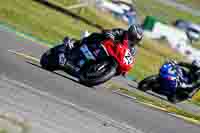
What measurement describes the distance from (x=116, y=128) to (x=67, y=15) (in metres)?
18.3

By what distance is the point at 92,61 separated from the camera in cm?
1280

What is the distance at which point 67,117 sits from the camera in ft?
28.9

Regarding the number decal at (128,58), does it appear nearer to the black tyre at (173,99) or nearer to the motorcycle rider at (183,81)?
the black tyre at (173,99)

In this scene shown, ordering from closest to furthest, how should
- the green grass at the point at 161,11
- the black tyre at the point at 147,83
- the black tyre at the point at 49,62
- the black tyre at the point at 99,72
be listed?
the black tyre at the point at 99,72 < the black tyre at the point at 49,62 < the black tyre at the point at 147,83 < the green grass at the point at 161,11

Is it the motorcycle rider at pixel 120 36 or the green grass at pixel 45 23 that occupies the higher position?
the motorcycle rider at pixel 120 36

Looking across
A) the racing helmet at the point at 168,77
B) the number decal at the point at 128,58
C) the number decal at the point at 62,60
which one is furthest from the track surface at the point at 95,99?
the racing helmet at the point at 168,77

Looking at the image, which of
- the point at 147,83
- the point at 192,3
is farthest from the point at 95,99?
the point at 192,3

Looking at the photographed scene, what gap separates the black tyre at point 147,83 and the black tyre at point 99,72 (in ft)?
13.6

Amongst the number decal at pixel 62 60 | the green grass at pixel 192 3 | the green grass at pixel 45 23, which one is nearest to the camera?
the number decal at pixel 62 60

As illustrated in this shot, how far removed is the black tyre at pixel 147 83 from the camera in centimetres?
1664

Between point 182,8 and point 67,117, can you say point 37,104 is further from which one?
point 182,8

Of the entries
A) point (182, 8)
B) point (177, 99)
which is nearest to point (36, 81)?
point (177, 99)

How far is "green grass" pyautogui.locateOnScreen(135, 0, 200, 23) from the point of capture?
57491 mm

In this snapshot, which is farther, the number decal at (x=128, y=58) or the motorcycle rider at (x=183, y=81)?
the motorcycle rider at (x=183, y=81)
